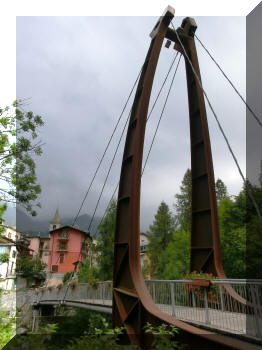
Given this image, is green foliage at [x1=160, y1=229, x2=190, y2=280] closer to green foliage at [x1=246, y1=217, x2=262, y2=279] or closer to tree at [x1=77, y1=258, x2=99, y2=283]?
green foliage at [x1=246, y1=217, x2=262, y2=279]

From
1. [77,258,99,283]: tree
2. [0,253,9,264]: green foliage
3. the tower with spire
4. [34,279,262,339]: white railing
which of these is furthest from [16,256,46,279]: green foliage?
[34,279,262,339]: white railing

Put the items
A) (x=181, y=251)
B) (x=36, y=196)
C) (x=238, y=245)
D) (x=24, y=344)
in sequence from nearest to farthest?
1. (x=24, y=344)
2. (x=36, y=196)
3. (x=238, y=245)
4. (x=181, y=251)

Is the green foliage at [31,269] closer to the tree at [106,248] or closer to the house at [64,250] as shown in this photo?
the house at [64,250]

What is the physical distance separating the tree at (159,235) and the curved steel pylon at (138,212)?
73.3 ft

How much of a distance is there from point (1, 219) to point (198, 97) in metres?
10.2

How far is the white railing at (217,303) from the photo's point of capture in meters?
4.73

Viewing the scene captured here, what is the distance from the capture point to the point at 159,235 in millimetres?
34562

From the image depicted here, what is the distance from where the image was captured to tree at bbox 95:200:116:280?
26.6m

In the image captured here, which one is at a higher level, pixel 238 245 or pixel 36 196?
pixel 36 196

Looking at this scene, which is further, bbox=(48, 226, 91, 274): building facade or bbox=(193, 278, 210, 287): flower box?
bbox=(48, 226, 91, 274): building facade

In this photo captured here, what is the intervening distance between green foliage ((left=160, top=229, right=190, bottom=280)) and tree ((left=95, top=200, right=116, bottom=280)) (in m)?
5.69

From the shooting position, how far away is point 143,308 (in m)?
6.80

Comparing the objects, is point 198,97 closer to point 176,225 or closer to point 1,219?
point 1,219

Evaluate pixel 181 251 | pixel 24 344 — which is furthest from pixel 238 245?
pixel 24 344
